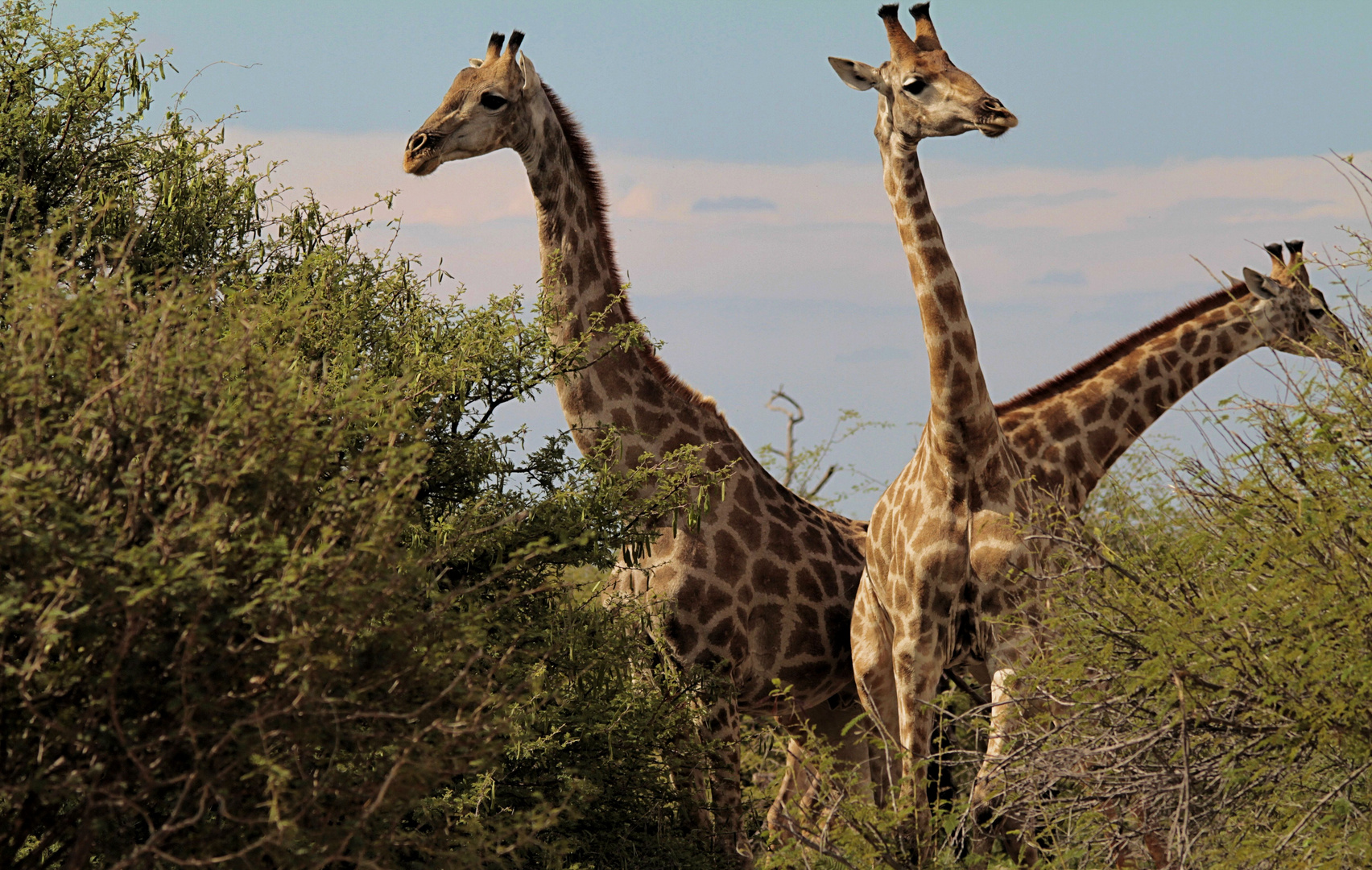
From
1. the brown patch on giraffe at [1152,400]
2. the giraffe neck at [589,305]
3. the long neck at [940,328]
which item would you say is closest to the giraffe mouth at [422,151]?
the giraffe neck at [589,305]

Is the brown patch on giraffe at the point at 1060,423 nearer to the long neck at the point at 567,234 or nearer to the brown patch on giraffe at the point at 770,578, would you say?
the brown patch on giraffe at the point at 770,578

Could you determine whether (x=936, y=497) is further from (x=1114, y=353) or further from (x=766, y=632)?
(x=1114, y=353)

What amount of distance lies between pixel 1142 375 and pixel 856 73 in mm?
2781

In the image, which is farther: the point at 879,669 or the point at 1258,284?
the point at 1258,284

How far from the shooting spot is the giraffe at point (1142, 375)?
28.9 ft

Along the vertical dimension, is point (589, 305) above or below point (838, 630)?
above

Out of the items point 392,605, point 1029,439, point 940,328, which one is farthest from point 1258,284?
point 392,605

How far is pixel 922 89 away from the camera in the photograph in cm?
778

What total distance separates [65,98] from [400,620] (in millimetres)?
4744

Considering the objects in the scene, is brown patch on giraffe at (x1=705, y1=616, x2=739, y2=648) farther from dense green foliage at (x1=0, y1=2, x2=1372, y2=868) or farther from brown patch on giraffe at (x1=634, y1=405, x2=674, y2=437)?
brown patch on giraffe at (x1=634, y1=405, x2=674, y2=437)

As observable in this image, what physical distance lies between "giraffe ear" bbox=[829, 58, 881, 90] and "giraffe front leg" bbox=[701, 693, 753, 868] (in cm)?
355

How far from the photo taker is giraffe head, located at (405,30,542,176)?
869cm

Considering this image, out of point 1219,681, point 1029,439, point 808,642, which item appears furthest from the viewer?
point 808,642

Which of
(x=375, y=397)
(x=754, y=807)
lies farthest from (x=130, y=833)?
(x=754, y=807)
